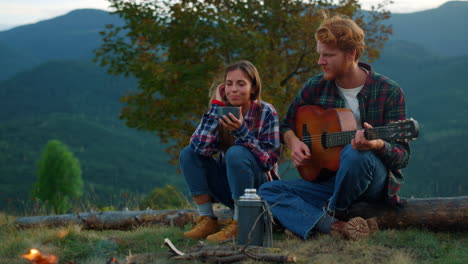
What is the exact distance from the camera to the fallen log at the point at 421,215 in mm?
4391

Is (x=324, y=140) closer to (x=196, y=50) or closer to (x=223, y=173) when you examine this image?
(x=223, y=173)

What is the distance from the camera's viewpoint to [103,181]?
97.0m

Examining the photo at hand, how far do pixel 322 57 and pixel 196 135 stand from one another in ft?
4.17

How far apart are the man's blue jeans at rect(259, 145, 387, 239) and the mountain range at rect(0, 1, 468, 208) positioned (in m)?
63.9

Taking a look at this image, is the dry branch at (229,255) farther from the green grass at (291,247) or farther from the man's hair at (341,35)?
the man's hair at (341,35)

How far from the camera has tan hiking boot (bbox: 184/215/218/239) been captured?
4.45m

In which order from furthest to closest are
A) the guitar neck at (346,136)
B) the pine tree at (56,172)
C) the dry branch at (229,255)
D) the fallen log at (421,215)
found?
the pine tree at (56,172) < the fallen log at (421,215) < the guitar neck at (346,136) < the dry branch at (229,255)

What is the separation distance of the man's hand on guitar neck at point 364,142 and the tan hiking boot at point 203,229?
63.5 inches

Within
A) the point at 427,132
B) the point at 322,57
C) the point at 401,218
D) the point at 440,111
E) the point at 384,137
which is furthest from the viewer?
the point at 440,111

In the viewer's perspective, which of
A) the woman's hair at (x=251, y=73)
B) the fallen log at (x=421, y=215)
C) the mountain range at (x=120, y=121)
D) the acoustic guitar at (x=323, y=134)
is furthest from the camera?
the mountain range at (x=120, y=121)

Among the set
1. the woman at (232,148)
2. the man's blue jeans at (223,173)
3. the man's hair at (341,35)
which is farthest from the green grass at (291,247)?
the man's hair at (341,35)

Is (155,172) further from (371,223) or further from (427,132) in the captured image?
(371,223)

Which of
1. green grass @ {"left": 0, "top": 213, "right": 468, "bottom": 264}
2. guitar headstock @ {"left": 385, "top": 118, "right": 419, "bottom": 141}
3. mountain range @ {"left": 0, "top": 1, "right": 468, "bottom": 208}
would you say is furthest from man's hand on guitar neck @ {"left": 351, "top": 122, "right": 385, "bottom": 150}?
mountain range @ {"left": 0, "top": 1, "right": 468, "bottom": 208}

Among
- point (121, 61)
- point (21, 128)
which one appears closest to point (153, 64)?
point (121, 61)
